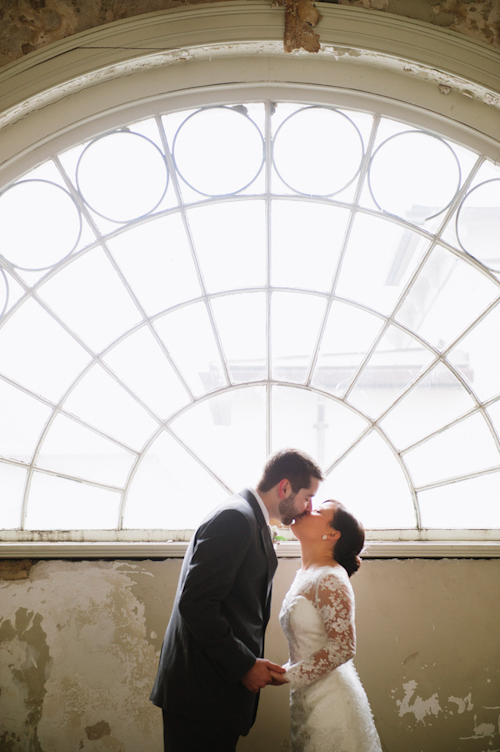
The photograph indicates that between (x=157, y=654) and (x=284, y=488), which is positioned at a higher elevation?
(x=284, y=488)

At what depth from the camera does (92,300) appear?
2.28 meters

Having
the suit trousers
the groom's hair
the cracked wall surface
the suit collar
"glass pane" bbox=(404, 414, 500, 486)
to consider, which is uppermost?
the cracked wall surface

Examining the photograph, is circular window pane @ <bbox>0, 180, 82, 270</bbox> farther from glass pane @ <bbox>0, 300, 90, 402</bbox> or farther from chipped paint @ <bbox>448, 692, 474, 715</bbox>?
chipped paint @ <bbox>448, 692, 474, 715</bbox>

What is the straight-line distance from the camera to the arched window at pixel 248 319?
6.93ft

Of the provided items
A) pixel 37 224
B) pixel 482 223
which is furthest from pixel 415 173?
pixel 37 224

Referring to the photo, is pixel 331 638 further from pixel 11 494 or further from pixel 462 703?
pixel 11 494

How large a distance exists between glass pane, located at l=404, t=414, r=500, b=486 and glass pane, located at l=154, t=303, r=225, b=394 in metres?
1.13

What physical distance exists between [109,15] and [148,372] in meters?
1.60

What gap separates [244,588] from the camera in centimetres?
168

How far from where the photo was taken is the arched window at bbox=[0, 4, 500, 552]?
83.2 inches

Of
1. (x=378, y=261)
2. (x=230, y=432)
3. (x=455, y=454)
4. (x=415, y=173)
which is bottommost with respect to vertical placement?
(x=455, y=454)

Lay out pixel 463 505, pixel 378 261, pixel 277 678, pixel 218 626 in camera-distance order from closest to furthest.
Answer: pixel 218 626 < pixel 277 678 < pixel 378 261 < pixel 463 505

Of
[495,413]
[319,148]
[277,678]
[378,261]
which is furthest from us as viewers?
[495,413]

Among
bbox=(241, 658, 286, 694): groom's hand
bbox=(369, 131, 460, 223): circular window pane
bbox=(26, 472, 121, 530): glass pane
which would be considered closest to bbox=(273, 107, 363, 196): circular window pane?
bbox=(369, 131, 460, 223): circular window pane
